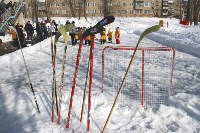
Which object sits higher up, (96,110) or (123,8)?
(123,8)

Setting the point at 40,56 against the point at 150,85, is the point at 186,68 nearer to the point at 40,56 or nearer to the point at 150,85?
the point at 150,85

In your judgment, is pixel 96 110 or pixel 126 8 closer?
pixel 96 110

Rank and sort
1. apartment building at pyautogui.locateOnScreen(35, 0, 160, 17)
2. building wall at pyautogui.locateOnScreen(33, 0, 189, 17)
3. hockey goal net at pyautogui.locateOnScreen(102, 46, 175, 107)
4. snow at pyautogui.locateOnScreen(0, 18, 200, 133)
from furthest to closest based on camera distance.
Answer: building wall at pyautogui.locateOnScreen(33, 0, 189, 17) < apartment building at pyautogui.locateOnScreen(35, 0, 160, 17) < hockey goal net at pyautogui.locateOnScreen(102, 46, 175, 107) < snow at pyautogui.locateOnScreen(0, 18, 200, 133)

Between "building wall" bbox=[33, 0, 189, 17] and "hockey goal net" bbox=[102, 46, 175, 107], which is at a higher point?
"building wall" bbox=[33, 0, 189, 17]

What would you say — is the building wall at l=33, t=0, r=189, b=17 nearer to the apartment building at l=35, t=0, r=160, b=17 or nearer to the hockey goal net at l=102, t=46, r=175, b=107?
the apartment building at l=35, t=0, r=160, b=17

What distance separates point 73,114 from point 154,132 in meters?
1.68

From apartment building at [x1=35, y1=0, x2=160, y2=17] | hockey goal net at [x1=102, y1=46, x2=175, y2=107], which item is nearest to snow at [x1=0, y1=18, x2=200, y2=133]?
hockey goal net at [x1=102, y1=46, x2=175, y2=107]

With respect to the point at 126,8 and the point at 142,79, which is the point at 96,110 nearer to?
the point at 142,79

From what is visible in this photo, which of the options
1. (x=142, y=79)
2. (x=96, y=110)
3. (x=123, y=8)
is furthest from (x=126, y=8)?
(x=96, y=110)

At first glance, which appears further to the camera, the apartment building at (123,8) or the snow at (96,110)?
the apartment building at (123,8)

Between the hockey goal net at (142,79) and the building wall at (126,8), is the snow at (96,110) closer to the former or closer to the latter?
the hockey goal net at (142,79)

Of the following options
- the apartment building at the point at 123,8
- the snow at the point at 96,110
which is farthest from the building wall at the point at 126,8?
the snow at the point at 96,110

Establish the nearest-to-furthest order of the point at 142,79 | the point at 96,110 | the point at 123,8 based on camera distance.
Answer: the point at 96,110 < the point at 142,79 < the point at 123,8

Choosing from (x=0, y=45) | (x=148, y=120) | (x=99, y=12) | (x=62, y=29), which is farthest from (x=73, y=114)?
(x=99, y=12)
